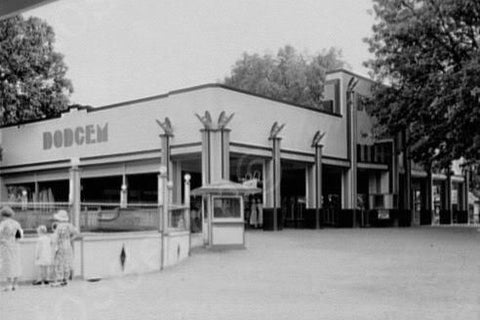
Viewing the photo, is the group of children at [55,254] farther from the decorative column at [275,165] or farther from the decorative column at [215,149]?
the decorative column at [275,165]

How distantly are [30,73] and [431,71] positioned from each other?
910 cm

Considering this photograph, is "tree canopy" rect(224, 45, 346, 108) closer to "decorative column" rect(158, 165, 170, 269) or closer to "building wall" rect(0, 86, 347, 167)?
"building wall" rect(0, 86, 347, 167)

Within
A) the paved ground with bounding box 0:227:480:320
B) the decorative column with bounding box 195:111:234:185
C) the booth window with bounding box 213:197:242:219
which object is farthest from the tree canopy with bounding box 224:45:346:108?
the paved ground with bounding box 0:227:480:320

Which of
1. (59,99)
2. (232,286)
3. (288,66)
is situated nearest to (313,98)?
(288,66)

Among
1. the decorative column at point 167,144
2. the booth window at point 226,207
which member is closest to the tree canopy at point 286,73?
the decorative column at point 167,144

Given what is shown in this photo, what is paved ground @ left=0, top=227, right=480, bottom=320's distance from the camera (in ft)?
13.8

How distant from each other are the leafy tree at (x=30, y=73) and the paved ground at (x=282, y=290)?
8.86 metres

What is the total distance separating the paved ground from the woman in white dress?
0.16 metres

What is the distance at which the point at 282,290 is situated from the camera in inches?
204

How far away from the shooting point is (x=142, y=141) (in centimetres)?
1363

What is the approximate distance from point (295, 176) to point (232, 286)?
11671 mm

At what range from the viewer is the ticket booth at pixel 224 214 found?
8.77 m

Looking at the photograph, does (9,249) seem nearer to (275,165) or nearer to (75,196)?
(75,196)

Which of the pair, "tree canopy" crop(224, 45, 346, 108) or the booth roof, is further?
"tree canopy" crop(224, 45, 346, 108)
